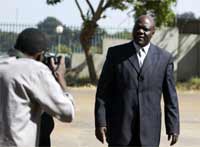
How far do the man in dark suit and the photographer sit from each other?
1.62 meters

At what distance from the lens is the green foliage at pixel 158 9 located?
25.7 metres

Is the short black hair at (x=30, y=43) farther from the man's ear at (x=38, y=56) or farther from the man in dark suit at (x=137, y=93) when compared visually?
the man in dark suit at (x=137, y=93)

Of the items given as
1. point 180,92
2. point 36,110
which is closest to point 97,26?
point 180,92

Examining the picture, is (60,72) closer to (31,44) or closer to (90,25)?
(31,44)

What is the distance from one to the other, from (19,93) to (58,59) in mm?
546

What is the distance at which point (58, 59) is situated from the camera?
14.1ft

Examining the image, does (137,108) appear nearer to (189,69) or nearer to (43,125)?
(43,125)

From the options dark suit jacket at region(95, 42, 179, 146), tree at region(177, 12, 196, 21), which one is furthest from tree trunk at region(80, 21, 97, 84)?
dark suit jacket at region(95, 42, 179, 146)

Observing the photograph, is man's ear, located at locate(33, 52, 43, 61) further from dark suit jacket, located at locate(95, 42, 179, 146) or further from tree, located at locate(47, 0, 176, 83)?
tree, located at locate(47, 0, 176, 83)

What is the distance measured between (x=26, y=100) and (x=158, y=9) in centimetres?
2241

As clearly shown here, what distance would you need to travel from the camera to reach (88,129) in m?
13.0

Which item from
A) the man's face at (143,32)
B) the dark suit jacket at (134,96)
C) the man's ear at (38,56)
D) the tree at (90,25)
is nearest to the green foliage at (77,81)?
the tree at (90,25)

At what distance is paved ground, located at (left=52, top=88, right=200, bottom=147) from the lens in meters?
11.0

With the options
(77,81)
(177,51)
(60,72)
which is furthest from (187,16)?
(60,72)
